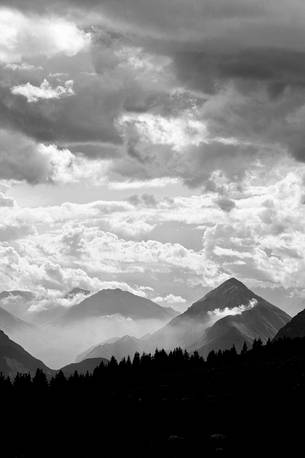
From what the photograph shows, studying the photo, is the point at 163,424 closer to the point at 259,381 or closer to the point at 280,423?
the point at 280,423

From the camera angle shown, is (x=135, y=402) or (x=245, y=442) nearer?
(x=245, y=442)

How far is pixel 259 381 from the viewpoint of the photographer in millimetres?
193750

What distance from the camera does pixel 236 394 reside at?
179 meters

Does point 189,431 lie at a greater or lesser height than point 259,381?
lesser

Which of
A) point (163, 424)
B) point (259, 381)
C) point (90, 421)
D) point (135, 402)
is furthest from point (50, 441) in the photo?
point (259, 381)

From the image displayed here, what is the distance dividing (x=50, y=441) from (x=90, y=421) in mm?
10011

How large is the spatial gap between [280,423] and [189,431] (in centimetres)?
1652

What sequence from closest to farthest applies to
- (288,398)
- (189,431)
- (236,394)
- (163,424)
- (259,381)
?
(189,431) → (163,424) → (288,398) → (236,394) → (259,381)

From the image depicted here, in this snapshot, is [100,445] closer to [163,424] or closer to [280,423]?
[163,424]

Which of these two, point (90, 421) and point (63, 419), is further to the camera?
point (63, 419)

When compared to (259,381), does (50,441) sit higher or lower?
lower

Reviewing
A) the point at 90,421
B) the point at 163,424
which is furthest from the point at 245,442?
the point at 90,421

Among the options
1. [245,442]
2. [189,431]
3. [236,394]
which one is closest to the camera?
[245,442]

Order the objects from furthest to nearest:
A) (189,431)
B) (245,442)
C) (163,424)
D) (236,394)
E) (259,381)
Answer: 1. (259,381)
2. (236,394)
3. (163,424)
4. (189,431)
5. (245,442)
